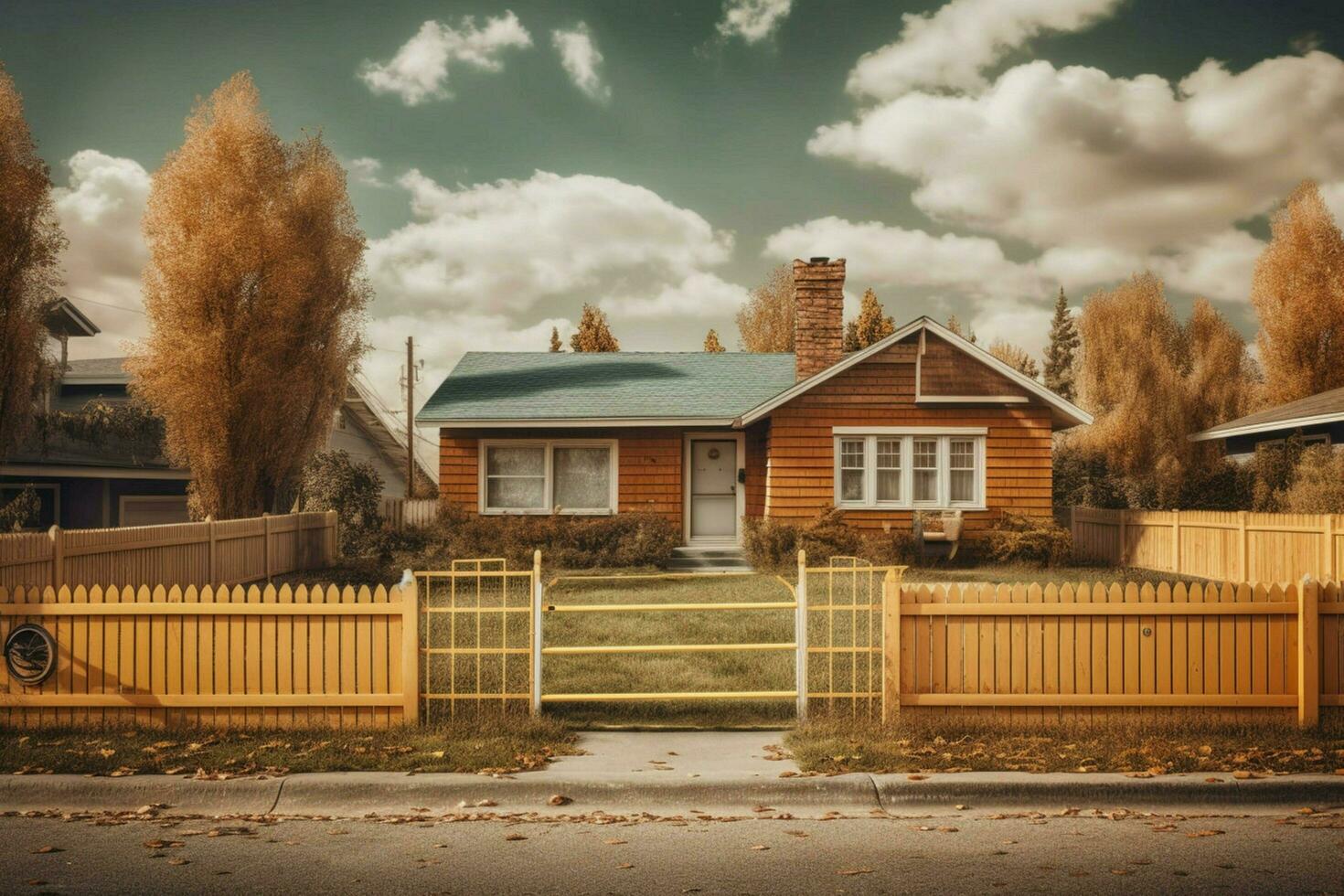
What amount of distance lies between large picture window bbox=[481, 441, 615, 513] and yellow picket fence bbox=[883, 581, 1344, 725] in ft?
47.9

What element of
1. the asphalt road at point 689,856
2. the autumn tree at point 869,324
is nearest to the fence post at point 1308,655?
the asphalt road at point 689,856

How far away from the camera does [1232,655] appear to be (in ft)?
24.7

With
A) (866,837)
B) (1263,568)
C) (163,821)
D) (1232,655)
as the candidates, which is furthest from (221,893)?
(1263,568)

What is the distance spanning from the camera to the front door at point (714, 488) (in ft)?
72.2

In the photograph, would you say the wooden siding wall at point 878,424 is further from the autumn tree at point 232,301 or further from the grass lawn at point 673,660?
the autumn tree at point 232,301

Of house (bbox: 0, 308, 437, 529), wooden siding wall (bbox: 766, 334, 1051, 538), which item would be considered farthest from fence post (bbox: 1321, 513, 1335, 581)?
house (bbox: 0, 308, 437, 529)

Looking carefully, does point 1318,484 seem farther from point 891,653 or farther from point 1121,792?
point 1121,792

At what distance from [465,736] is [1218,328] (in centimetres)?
4108

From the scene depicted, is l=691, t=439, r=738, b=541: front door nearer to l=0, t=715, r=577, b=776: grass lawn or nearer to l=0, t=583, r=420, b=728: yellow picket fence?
l=0, t=715, r=577, b=776: grass lawn

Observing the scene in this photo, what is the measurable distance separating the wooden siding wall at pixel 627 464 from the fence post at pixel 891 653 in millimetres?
14154

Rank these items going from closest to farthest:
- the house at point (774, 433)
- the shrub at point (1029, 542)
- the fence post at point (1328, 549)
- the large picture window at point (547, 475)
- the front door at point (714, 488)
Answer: the fence post at point (1328, 549) → the shrub at point (1029, 542) → the house at point (774, 433) → the large picture window at point (547, 475) → the front door at point (714, 488)

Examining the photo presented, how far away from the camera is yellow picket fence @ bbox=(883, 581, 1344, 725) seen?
7508 mm

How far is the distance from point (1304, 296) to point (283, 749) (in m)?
37.5

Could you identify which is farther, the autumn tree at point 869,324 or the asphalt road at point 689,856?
the autumn tree at point 869,324
